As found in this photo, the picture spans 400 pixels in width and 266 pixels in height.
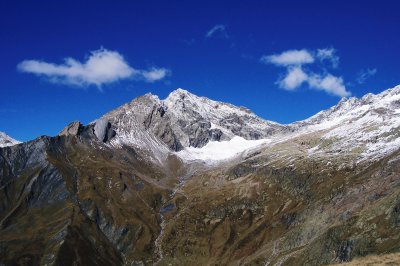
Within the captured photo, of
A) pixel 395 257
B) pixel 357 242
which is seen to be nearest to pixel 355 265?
pixel 395 257

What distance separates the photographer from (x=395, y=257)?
76.3m

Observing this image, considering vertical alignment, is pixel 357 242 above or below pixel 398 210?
below

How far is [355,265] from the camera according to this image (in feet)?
243

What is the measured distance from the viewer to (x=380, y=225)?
196m

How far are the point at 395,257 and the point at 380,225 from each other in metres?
129

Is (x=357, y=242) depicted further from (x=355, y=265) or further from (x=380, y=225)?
(x=355, y=265)

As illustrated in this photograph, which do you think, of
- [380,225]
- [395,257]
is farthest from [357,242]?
[395,257]

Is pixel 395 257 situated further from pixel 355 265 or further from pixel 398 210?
pixel 398 210

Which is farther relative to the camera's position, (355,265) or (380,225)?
(380,225)

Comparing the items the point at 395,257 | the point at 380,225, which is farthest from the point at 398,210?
the point at 395,257

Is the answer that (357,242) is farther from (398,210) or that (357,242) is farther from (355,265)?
(355,265)

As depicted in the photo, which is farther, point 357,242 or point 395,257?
point 357,242

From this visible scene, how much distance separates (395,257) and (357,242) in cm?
12768

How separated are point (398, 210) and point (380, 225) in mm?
10520
